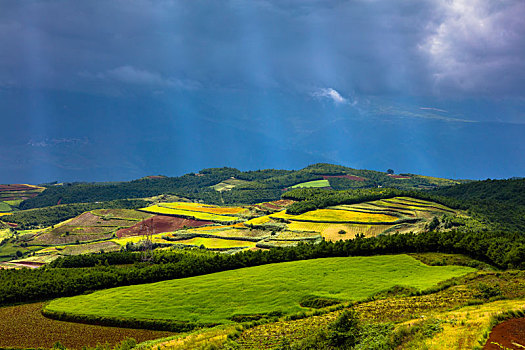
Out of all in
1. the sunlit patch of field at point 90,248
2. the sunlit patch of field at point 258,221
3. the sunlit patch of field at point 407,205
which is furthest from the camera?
the sunlit patch of field at point 407,205

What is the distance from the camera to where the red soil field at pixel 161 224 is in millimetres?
162500

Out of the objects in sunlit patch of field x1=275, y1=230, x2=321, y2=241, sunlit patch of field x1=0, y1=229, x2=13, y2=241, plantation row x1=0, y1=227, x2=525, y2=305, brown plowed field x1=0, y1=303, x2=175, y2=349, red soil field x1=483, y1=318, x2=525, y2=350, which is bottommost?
brown plowed field x1=0, y1=303, x2=175, y2=349

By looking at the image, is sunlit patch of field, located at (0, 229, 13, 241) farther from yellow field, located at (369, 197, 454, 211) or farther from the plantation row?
yellow field, located at (369, 197, 454, 211)

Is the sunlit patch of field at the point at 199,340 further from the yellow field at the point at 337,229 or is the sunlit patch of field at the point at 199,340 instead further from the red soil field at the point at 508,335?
the yellow field at the point at 337,229

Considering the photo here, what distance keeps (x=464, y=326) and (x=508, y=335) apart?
4.06 m

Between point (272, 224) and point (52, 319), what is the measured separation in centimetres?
8007

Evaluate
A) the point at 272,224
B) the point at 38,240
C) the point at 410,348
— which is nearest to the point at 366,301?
the point at 410,348

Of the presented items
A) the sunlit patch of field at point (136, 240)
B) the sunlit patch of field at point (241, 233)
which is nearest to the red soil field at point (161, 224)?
the sunlit patch of field at point (136, 240)

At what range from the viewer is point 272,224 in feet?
448

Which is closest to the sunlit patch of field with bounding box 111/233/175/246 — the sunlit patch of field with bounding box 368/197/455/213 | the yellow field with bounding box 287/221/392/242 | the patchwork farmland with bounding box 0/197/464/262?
the patchwork farmland with bounding box 0/197/464/262

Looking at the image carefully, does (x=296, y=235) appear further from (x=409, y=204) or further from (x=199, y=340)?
(x=199, y=340)

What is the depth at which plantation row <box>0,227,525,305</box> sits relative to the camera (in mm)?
73188

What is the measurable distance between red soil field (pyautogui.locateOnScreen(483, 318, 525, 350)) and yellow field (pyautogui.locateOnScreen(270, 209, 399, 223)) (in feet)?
301

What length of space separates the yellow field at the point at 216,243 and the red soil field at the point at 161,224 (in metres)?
34.8
